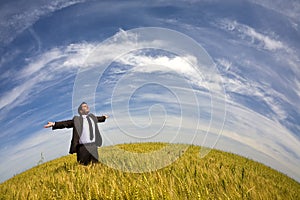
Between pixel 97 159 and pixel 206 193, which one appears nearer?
pixel 206 193

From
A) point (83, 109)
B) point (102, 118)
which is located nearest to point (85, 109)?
point (83, 109)

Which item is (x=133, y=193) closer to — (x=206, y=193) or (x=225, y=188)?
(x=206, y=193)

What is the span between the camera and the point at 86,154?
12.0m

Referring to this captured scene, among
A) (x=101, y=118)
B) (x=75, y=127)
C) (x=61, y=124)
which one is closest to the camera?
(x=61, y=124)

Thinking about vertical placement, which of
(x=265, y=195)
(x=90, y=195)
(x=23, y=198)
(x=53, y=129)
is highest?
(x=53, y=129)

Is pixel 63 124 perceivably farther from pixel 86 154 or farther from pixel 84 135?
pixel 86 154

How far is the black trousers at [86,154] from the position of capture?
469 inches

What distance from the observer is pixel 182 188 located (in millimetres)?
4477

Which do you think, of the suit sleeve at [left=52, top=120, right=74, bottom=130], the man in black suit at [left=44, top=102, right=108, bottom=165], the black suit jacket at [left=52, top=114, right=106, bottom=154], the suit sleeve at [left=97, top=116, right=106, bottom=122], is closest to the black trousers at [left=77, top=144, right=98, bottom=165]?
the man in black suit at [left=44, top=102, right=108, bottom=165]

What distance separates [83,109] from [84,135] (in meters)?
1.12

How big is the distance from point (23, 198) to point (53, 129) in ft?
20.0

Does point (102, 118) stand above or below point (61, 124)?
above

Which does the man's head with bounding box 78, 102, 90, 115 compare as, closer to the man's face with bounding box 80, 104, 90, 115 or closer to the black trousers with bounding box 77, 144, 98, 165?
the man's face with bounding box 80, 104, 90, 115

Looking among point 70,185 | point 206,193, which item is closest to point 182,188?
point 206,193
